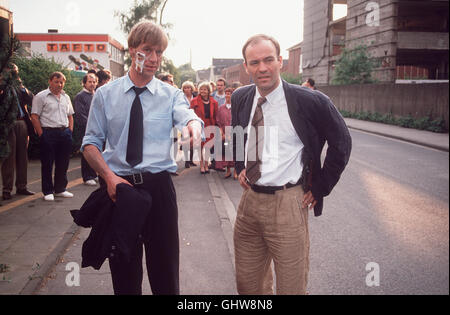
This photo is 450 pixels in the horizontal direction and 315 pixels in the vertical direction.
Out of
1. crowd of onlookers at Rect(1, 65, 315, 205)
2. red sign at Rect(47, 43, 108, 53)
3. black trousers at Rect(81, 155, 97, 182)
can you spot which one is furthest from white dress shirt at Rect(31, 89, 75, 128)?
red sign at Rect(47, 43, 108, 53)

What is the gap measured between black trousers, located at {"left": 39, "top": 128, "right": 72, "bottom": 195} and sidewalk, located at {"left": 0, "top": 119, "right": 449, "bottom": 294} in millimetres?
296

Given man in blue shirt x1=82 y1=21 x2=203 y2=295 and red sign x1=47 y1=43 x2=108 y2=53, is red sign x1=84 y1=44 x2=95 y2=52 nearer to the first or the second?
red sign x1=47 y1=43 x2=108 y2=53

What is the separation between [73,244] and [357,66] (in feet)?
88.6

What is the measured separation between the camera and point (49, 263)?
13.6 ft

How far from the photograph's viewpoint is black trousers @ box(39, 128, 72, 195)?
22.1 ft

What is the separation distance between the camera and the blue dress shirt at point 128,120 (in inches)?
95.6

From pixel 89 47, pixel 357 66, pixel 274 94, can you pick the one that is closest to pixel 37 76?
pixel 274 94

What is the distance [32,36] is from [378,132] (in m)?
30.2

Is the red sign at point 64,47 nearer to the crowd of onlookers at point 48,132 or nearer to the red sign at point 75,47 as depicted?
the red sign at point 75,47

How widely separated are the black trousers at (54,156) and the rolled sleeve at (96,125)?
→ 483cm

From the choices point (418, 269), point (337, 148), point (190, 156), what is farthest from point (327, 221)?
point (190, 156)

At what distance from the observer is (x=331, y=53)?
130 ft
